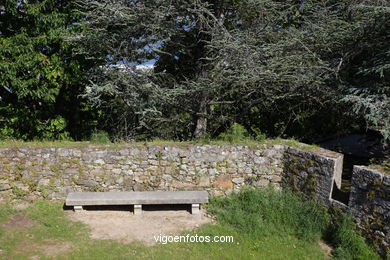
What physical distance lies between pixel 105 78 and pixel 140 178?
9.97 feet

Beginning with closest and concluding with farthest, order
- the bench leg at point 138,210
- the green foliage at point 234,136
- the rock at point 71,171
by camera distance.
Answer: the bench leg at point 138,210 → the rock at point 71,171 → the green foliage at point 234,136

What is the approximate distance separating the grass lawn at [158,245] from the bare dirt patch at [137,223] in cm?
17


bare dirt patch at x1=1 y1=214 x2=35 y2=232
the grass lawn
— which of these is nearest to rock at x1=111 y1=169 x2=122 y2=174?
the grass lawn

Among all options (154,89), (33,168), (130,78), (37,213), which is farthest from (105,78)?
(37,213)

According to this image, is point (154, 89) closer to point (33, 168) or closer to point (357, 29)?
point (33, 168)

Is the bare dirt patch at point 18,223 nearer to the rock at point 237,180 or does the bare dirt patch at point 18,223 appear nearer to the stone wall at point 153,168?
the stone wall at point 153,168

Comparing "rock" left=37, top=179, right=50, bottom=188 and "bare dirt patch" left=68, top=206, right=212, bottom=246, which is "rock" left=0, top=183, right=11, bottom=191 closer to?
"rock" left=37, top=179, right=50, bottom=188

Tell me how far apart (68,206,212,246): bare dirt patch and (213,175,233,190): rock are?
2.67 ft

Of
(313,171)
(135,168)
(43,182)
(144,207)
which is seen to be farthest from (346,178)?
(43,182)

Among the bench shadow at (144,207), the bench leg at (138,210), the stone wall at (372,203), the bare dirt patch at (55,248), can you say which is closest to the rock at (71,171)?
the bench shadow at (144,207)

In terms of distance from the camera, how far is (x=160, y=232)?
5051 mm

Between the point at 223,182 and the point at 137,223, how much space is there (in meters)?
1.98

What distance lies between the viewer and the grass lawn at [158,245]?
434 centimetres

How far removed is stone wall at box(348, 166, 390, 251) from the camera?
13.6 ft
